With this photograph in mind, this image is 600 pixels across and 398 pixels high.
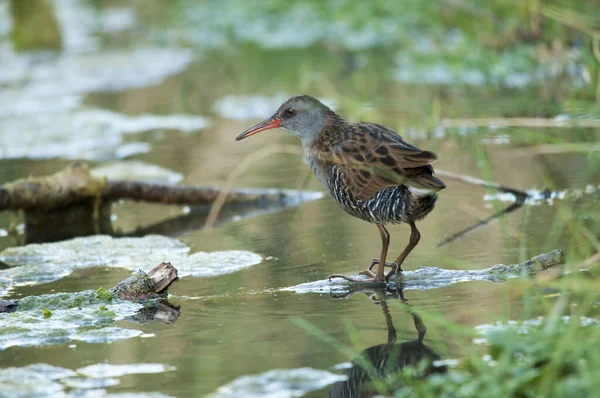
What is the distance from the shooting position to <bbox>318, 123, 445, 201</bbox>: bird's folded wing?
5.14m

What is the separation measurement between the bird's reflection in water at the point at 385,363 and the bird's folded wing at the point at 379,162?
98cm

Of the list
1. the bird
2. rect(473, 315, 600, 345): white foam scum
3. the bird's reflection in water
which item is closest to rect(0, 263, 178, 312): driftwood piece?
the bird

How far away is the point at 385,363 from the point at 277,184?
Result: 430cm

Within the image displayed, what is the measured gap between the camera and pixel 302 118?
6141 mm

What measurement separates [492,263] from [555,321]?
1.79m

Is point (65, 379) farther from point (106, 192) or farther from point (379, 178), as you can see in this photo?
point (106, 192)

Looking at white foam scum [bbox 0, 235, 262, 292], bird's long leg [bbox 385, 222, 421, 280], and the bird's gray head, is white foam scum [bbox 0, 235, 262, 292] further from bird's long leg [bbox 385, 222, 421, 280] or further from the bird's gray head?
bird's long leg [bbox 385, 222, 421, 280]

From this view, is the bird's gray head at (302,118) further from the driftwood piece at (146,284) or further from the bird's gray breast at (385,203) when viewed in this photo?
the driftwood piece at (146,284)

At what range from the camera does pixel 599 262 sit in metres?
4.64

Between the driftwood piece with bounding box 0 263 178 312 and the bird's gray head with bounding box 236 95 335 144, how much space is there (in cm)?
136

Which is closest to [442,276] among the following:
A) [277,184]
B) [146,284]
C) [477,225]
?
[477,225]

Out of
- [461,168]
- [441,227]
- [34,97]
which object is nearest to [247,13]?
[34,97]

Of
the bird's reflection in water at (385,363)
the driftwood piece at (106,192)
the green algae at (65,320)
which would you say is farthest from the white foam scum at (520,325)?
the driftwood piece at (106,192)

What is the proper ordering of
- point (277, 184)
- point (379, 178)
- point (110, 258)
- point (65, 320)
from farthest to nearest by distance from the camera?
point (277, 184) < point (110, 258) < point (379, 178) < point (65, 320)
